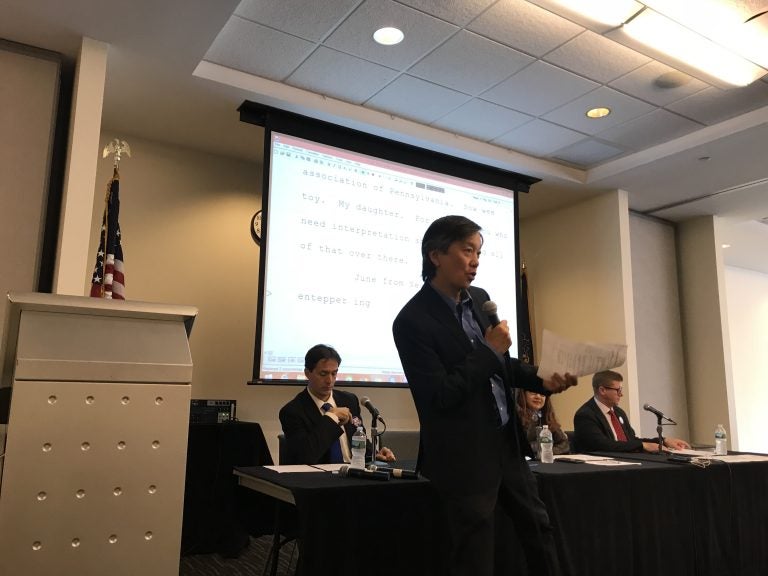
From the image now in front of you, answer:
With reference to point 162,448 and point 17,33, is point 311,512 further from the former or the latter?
point 17,33

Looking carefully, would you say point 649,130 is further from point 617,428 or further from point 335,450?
point 335,450

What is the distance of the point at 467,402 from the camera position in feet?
5.17

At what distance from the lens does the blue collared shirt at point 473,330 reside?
1.62 meters

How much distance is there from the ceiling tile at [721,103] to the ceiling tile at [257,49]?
2.51 meters

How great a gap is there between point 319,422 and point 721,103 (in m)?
3.41

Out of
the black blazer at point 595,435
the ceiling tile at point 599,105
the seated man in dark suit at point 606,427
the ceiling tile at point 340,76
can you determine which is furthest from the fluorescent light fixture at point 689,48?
the black blazer at point 595,435

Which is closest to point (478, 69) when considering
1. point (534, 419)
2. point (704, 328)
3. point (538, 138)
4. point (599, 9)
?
point (599, 9)

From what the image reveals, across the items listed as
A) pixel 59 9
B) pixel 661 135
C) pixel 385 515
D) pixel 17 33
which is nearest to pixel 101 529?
pixel 385 515

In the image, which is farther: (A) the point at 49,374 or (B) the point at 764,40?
(B) the point at 764,40

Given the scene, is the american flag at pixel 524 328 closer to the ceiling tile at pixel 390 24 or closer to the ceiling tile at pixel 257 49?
the ceiling tile at pixel 390 24

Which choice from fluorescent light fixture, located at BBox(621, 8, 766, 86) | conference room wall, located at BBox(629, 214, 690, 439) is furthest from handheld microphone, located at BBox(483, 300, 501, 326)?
conference room wall, located at BBox(629, 214, 690, 439)

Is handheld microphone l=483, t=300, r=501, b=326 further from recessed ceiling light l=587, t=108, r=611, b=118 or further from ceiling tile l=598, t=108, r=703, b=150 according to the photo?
ceiling tile l=598, t=108, r=703, b=150

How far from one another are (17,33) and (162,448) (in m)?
2.95

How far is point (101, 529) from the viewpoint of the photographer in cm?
115
